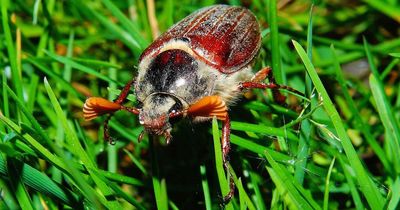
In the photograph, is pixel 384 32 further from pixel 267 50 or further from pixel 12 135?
pixel 12 135

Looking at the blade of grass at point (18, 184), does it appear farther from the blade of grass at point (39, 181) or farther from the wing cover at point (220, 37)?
the wing cover at point (220, 37)

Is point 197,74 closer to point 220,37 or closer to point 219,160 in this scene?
point 220,37

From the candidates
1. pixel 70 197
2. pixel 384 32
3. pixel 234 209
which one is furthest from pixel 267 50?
pixel 70 197

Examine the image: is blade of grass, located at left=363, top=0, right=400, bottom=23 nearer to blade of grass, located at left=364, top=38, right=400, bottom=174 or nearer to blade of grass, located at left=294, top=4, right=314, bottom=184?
blade of grass, located at left=364, top=38, right=400, bottom=174

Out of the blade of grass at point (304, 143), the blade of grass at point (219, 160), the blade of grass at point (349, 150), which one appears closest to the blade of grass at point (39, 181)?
the blade of grass at point (219, 160)

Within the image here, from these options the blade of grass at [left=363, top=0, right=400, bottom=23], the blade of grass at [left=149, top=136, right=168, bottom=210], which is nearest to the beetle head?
the blade of grass at [left=149, top=136, right=168, bottom=210]

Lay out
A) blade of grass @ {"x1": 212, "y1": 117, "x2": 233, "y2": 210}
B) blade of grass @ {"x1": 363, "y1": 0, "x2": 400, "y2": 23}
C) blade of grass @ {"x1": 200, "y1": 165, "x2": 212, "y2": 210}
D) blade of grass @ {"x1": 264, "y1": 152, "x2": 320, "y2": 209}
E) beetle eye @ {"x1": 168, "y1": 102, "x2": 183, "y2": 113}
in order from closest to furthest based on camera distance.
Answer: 1. blade of grass @ {"x1": 212, "y1": 117, "x2": 233, "y2": 210}
2. blade of grass @ {"x1": 264, "y1": 152, "x2": 320, "y2": 209}
3. blade of grass @ {"x1": 200, "y1": 165, "x2": 212, "y2": 210}
4. beetle eye @ {"x1": 168, "y1": 102, "x2": 183, "y2": 113}
5. blade of grass @ {"x1": 363, "y1": 0, "x2": 400, "y2": 23}

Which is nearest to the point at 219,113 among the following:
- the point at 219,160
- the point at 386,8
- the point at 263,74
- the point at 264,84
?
the point at 219,160
